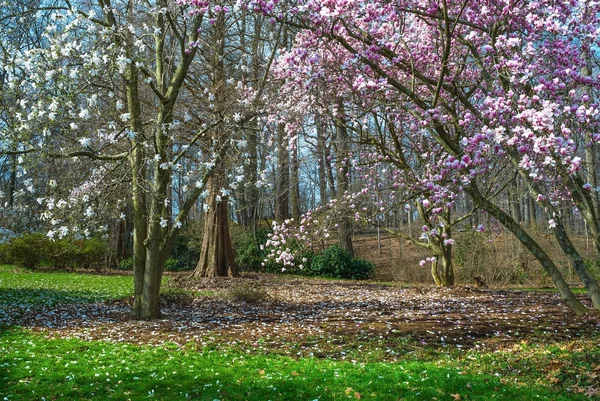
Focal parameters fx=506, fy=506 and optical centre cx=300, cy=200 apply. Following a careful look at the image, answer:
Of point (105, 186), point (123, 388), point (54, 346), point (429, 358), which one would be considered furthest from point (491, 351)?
point (105, 186)

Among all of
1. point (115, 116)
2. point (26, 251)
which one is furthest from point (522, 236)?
point (26, 251)

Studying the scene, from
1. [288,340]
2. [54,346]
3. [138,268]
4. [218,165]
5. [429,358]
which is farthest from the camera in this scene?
[138,268]

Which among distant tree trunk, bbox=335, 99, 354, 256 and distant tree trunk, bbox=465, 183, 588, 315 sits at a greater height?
distant tree trunk, bbox=335, 99, 354, 256

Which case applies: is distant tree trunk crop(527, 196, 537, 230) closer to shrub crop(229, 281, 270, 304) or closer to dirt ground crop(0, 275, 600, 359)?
dirt ground crop(0, 275, 600, 359)

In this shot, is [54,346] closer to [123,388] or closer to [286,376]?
[123,388]

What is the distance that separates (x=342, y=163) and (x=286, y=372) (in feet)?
24.9

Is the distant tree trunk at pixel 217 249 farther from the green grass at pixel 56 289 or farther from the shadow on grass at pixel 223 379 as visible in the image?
the shadow on grass at pixel 223 379

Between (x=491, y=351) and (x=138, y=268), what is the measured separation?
6179 millimetres

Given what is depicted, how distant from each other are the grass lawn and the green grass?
4779mm

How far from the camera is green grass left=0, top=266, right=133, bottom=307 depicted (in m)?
12.0

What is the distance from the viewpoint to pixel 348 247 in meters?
21.9

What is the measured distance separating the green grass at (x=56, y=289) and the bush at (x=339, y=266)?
7489 millimetres

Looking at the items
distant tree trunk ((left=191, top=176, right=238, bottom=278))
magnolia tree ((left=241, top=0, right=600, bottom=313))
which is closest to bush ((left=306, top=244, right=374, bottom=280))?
distant tree trunk ((left=191, top=176, right=238, bottom=278))

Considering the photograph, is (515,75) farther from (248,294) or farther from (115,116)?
(248,294)
